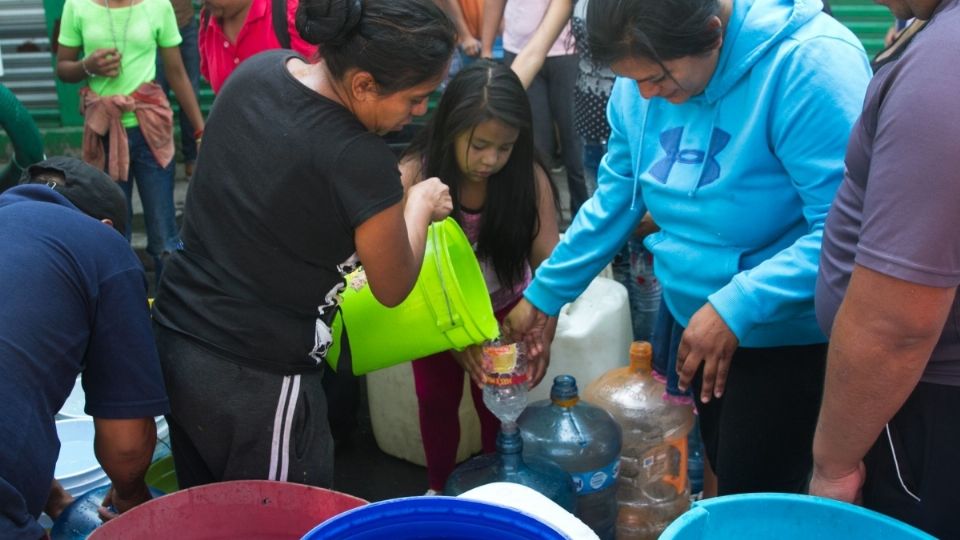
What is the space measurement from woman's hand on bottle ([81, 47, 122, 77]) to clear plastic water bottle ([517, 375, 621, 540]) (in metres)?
2.75

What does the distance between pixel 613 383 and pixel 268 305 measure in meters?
1.67

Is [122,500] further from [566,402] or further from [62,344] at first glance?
[566,402]

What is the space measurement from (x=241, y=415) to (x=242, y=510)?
22 centimetres

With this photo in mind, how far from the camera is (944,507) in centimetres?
166

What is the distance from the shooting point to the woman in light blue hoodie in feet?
6.77

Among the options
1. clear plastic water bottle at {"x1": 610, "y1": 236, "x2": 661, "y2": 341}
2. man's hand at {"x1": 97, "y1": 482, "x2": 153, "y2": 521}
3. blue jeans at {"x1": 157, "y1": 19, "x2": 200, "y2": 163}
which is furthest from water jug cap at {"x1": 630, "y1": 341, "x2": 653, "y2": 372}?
blue jeans at {"x1": 157, "y1": 19, "x2": 200, "y2": 163}

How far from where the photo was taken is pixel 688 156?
2270 millimetres

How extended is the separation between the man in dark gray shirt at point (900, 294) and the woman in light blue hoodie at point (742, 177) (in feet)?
1.10

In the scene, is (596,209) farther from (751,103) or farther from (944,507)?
(944,507)

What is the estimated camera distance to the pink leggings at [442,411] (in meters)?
3.26

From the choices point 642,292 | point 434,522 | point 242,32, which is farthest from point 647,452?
point 242,32

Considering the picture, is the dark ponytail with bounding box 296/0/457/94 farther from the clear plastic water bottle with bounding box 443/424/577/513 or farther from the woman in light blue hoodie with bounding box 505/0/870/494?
the clear plastic water bottle with bounding box 443/424/577/513

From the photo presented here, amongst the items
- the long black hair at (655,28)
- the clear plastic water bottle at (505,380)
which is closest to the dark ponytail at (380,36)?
the long black hair at (655,28)

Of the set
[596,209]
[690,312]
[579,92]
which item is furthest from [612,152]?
[579,92]
